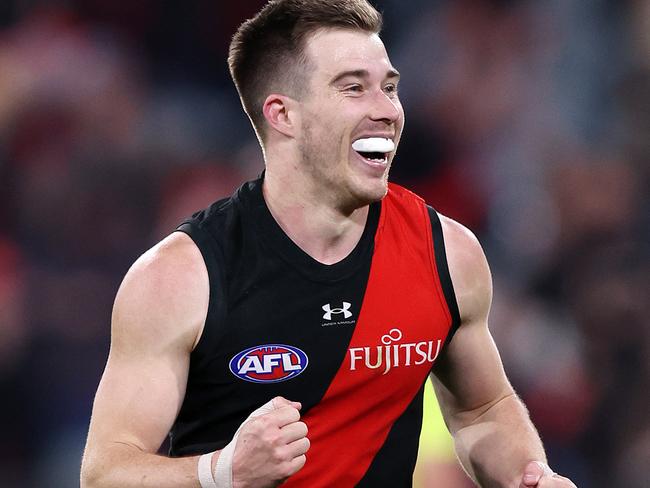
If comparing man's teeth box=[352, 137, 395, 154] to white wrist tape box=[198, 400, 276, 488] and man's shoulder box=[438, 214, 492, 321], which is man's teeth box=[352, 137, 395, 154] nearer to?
man's shoulder box=[438, 214, 492, 321]

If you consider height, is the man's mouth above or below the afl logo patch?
above

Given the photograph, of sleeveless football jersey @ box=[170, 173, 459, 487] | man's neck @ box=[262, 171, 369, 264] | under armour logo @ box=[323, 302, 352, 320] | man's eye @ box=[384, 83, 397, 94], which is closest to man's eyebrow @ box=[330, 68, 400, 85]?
man's eye @ box=[384, 83, 397, 94]

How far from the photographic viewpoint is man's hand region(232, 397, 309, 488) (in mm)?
2887

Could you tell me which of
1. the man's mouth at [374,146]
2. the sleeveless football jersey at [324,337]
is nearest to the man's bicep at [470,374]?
the sleeveless football jersey at [324,337]

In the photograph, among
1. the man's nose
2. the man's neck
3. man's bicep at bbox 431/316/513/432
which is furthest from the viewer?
man's bicep at bbox 431/316/513/432

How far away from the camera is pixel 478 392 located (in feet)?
12.3

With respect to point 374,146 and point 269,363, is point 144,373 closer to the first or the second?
point 269,363

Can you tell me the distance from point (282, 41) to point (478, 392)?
4.53ft

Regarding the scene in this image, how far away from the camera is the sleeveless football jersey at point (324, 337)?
11.0ft

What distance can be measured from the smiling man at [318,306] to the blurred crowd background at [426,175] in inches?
74.5

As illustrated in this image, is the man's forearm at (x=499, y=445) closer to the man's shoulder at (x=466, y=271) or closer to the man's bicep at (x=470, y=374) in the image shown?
the man's bicep at (x=470, y=374)

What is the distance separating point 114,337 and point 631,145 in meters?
4.41

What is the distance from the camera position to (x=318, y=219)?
141 inches

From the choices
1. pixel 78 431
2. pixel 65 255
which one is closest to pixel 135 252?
pixel 65 255
